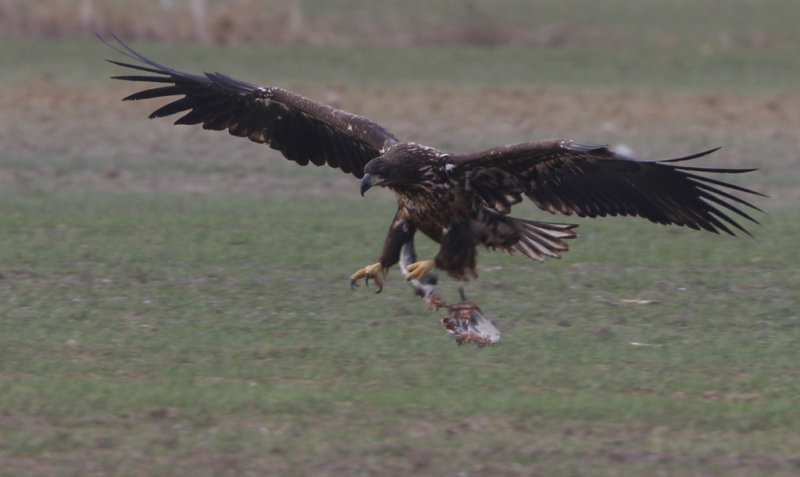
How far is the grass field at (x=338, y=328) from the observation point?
19.7ft

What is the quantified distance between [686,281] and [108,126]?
29.6 feet

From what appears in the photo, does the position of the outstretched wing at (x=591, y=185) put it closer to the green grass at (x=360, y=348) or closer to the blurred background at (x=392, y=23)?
the green grass at (x=360, y=348)

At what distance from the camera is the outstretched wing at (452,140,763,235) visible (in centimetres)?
741

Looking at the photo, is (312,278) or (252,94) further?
(312,278)

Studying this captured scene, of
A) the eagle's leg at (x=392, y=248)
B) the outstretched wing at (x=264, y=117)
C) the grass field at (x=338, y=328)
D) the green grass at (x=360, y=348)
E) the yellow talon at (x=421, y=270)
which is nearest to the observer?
the grass field at (x=338, y=328)

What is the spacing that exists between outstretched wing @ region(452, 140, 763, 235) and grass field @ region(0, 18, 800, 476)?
806 millimetres

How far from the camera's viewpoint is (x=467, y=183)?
7.77 m

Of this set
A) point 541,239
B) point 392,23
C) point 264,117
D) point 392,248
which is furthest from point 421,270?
point 392,23

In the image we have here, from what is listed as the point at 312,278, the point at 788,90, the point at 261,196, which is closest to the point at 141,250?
the point at 312,278

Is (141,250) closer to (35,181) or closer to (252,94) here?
(252,94)

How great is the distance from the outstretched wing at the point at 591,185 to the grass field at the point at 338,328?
0.81 meters

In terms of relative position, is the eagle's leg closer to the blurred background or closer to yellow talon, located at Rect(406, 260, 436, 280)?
yellow talon, located at Rect(406, 260, 436, 280)

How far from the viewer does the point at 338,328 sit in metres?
8.18

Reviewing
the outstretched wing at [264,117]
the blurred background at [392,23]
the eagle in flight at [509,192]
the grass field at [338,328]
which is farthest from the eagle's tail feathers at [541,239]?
the blurred background at [392,23]
